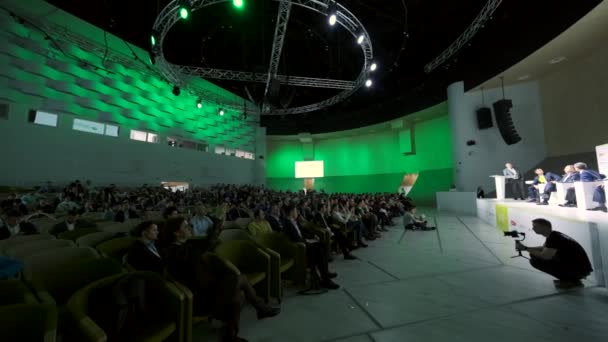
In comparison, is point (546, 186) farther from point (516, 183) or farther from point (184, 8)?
point (184, 8)

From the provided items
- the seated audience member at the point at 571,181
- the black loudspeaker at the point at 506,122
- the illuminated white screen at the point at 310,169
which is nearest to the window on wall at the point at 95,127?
the illuminated white screen at the point at 310,169

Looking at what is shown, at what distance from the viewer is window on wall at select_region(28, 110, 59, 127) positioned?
8.34 m

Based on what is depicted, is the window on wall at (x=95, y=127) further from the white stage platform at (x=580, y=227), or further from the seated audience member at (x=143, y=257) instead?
the white stage platform at (x=580, y=227)

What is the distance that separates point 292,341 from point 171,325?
3.07 feet

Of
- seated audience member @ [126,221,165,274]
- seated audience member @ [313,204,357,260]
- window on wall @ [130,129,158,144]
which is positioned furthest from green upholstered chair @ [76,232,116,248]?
window on wall @ [130,129,158,144]

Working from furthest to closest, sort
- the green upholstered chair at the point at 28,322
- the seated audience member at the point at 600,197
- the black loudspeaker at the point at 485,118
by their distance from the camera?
the black loudspeaker at the point at 485,118
the seated audience member at the point at 600,197
the green upholstered chair at the point at 28,322

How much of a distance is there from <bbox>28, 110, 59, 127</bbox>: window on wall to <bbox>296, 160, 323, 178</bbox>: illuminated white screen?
14.2 meters

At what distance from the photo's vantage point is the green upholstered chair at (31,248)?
6.74 feet

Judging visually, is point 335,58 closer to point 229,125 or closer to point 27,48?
point 229,125

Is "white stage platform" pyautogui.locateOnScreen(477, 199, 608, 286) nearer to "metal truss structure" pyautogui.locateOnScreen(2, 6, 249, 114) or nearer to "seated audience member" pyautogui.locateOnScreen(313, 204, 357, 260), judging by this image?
"seated audience member" pyautogui.locateOnScreen(313, 204, 357, 260)

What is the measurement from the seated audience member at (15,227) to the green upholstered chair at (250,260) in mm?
3068

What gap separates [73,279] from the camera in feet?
5.93

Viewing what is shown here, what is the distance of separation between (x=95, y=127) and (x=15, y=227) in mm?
8207

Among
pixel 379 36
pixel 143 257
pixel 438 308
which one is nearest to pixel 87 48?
pixel 143 257
